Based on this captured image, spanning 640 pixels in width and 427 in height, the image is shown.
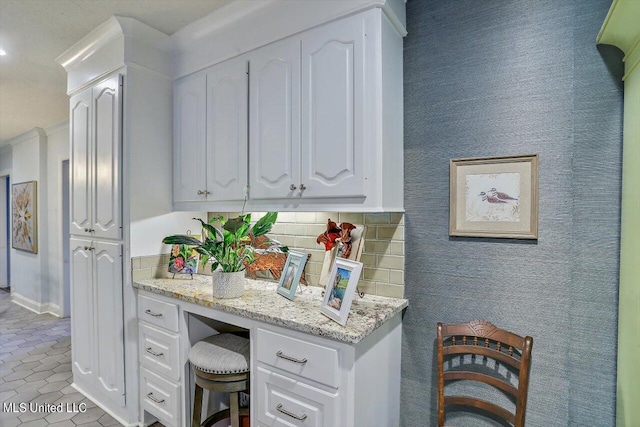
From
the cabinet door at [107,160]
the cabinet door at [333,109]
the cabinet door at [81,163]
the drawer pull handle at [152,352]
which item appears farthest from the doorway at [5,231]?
the cabinet door at [333,109]

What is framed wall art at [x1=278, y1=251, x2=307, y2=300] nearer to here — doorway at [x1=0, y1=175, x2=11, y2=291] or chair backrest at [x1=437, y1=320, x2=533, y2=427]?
chair backrest at [x1=437, y1=320, x2=533, y2=427]

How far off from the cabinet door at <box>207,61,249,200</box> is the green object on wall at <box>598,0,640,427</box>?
1.64 metres

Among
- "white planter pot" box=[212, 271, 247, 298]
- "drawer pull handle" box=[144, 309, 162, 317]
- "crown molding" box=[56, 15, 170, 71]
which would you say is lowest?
"drawer pull handle" box=[144, 309, 162, 317]

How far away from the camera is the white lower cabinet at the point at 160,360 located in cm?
195

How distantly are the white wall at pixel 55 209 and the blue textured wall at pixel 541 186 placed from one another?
4473 mm

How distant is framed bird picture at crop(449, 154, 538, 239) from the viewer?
4.83 ft

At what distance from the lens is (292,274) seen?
179 centimetres

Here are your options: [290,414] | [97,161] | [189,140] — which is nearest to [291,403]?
[290,414]

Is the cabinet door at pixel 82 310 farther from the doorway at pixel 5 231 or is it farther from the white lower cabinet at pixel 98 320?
the doorway at pixel 5 231

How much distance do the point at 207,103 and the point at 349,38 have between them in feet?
3.30

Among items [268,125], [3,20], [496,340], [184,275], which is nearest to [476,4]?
[268,125]

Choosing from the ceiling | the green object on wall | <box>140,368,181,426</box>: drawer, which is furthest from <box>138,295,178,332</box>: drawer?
the green object on wall

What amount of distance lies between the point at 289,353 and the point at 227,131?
129 centimetres

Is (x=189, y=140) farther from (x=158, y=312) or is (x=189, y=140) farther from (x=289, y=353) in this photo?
(x=289, y=353)
